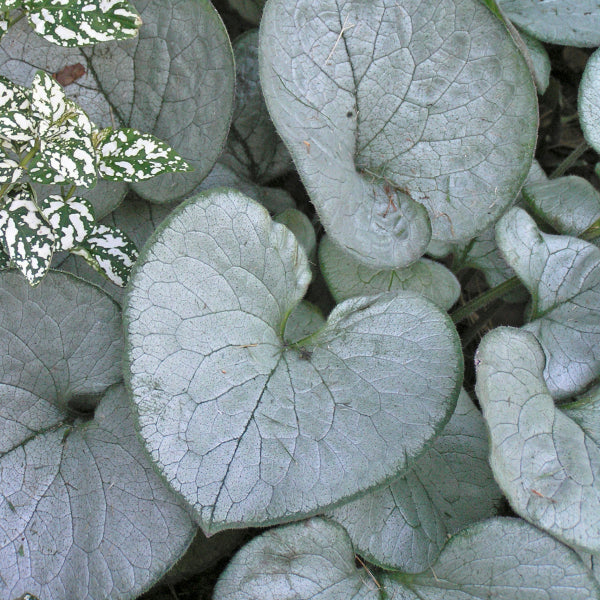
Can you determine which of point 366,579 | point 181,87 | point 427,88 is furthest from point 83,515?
point 427,88

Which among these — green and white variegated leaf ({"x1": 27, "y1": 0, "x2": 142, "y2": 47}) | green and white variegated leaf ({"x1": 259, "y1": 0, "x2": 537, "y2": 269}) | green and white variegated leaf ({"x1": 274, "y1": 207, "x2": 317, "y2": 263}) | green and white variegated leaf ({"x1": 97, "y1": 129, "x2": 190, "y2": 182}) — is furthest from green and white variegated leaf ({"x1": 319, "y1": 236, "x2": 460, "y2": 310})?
green and white variegated leaf ({"x1": 27, "y1": 0, "x2": 142, "y2": 47})

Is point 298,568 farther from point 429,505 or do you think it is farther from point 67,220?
point 67,220

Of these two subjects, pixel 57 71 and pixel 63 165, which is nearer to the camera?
pixel 63 165

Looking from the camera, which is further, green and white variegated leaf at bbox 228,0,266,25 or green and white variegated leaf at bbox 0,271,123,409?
green and white variegated leaf at bbox 228,0,266,25

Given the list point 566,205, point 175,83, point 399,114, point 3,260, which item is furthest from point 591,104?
point 3,260

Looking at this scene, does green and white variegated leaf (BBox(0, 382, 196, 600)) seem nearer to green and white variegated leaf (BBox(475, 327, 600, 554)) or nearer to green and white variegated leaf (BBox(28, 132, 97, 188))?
green and white variegated leaf (BBox(28, 132, 97, 188))

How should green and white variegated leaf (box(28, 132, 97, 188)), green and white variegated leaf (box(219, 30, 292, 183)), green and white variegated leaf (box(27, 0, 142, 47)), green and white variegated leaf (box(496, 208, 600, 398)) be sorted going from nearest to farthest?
green and white variegated leaf (box(28, 132, 97, 188)), green and white variegated leaf (box(27, 0, 142, 47)), green and white variegated leaf (box(496, 208, 600, 398)), green and white variegated leaf (box(219, 30, 292, 183))

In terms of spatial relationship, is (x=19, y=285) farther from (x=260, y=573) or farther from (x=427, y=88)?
(x=427, y=88)
